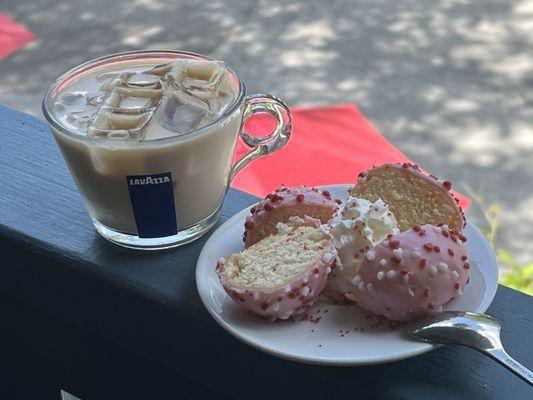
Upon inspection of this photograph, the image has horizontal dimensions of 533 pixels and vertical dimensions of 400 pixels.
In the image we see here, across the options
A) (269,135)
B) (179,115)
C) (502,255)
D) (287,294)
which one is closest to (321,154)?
(502,255)

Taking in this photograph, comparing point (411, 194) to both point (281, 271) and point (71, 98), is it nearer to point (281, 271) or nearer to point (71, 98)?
point (281, 271)

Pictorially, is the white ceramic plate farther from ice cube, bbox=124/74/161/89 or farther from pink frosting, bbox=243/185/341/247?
ice cube, bbox=124/74/161/89

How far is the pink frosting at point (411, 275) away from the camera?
573mm

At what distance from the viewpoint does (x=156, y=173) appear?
2.19ft

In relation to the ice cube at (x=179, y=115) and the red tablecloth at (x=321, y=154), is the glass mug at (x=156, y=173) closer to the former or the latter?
the ice cube at (x=179, y=115)

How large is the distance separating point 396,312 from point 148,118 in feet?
0.92

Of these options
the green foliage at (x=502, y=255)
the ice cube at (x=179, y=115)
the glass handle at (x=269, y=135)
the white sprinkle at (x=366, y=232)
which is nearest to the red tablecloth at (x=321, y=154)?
the green foliage at (x=502, y=255)

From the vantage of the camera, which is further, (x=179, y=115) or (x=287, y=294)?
(x=179, y=115)

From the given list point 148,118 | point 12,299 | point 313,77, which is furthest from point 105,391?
point 313,77

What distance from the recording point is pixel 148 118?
679 millimetres

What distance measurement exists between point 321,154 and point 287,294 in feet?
4.27

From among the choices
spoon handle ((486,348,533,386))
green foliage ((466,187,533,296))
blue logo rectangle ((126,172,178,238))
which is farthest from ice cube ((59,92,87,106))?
green foliage ((466,187,533,296))

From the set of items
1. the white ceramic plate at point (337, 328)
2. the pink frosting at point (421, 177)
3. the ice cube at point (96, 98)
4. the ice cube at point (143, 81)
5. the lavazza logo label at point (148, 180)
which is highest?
the ice cube at point (143, 81)

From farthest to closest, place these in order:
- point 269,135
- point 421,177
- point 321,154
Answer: point 321,154 < point 269,135 < point 421,177
